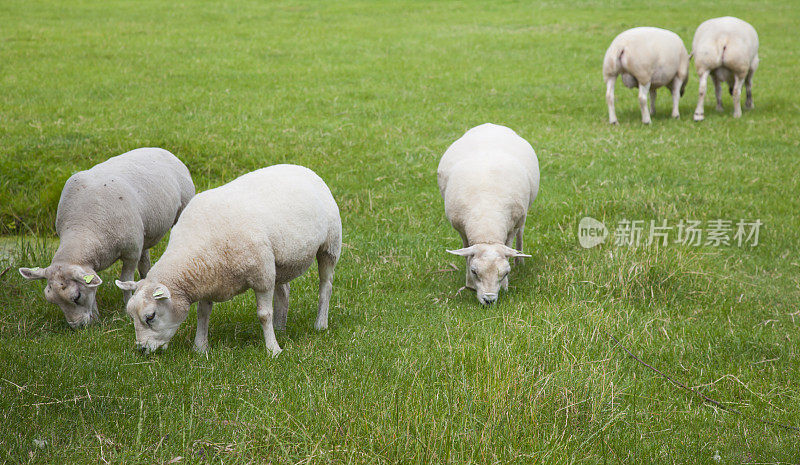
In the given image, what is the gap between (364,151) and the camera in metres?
11.6

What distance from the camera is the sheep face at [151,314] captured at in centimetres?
474

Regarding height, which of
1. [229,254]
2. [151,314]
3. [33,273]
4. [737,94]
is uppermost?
[229,254]

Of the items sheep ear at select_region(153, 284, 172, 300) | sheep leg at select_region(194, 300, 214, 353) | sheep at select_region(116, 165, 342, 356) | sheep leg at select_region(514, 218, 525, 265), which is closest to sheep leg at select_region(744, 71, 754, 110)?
sheep leg at select_region(514, 218, 525, 265)

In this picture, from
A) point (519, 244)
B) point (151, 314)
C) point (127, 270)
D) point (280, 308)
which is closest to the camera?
point (151, 314)

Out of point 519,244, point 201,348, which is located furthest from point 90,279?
point 519,244

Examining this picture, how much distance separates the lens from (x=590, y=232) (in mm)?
7930

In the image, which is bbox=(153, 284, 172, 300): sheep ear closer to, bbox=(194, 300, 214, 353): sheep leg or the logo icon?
bbox=(194, 300, 214, 353): sheep leg

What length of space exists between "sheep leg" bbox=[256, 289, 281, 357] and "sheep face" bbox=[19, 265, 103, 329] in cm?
144

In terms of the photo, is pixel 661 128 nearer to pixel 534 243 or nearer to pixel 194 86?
pixel 534 243

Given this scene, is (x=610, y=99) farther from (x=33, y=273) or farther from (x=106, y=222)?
(x=33, y=273)

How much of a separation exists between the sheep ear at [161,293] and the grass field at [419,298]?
46 cm

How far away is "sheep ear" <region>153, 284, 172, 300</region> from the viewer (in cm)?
464

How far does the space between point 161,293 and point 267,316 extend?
2.54 ft

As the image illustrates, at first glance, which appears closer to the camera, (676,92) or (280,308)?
(280,308)
